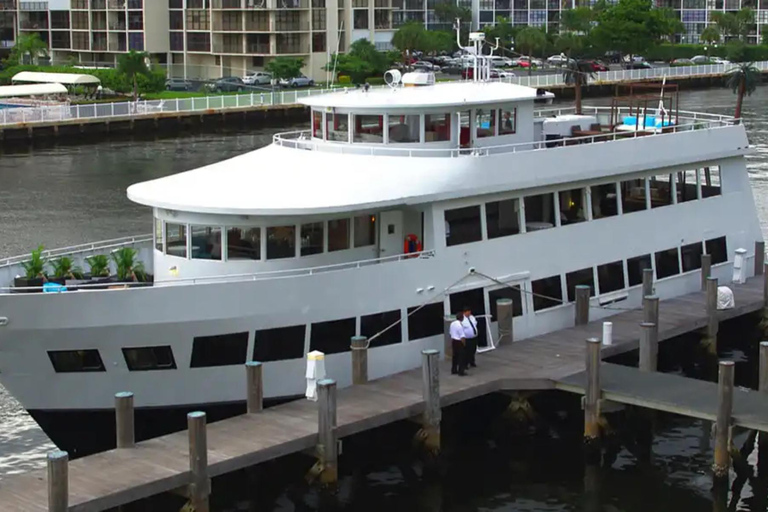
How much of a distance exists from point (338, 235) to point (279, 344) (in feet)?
8.12

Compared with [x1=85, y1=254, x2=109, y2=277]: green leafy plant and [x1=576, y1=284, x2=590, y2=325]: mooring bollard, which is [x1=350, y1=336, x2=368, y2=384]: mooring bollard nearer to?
[x1=85, y1=254, x2=109, y2=277]: green leafy plant

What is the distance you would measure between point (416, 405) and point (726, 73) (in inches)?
3626

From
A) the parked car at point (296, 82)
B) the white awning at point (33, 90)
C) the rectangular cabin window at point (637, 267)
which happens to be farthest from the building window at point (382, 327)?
the parked car at point (296, 82)

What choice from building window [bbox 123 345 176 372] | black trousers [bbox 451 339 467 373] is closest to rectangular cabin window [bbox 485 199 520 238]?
black trousers [bbox 451 339 467 373]

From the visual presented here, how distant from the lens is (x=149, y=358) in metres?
24.4

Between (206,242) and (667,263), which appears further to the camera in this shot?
(667,263)

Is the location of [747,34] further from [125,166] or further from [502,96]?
Answer: [502,96]

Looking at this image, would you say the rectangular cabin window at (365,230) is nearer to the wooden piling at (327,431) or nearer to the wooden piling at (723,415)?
the wooden piling at (327,431)

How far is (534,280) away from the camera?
28812 millimetres

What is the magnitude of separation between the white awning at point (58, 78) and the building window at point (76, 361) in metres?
67.5

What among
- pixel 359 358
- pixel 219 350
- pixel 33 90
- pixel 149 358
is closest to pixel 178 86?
pixel 33 90

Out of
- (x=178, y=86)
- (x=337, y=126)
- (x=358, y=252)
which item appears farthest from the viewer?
(x=178, y=86)

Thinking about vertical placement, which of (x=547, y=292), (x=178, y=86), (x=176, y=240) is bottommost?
(x=547, y=292)

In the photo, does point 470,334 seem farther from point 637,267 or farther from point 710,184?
point 710,184
